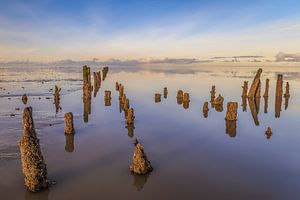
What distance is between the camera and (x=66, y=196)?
10992mm

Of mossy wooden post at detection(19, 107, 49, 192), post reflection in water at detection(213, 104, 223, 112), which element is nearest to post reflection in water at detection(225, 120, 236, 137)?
post reflection in water at detection(213, 104, 223, 112)

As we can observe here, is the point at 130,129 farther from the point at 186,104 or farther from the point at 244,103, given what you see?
the point at 244,103

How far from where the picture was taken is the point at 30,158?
10680 millimetres

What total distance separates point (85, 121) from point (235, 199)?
14.4 m

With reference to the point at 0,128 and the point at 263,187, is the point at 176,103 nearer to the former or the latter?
the point at 0,128

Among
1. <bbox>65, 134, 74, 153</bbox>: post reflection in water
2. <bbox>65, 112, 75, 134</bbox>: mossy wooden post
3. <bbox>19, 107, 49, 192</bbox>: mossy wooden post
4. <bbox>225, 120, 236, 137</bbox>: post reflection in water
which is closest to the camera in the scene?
<bbox>19, 107, 49, 192</bbox>: mossy wooden post

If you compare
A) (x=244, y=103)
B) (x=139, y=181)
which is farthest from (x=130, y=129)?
(x=244, y=103)

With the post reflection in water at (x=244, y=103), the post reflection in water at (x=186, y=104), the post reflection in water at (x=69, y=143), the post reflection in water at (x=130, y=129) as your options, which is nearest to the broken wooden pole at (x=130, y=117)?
the post reflection in water at (x=130, y=129)

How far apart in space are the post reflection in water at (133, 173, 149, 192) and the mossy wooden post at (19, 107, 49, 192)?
3.44 m

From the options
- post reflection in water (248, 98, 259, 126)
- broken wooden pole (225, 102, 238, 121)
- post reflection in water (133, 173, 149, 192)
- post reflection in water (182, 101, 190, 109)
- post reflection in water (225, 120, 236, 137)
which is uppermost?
broken wooden pole (225, 102, 238, 121)

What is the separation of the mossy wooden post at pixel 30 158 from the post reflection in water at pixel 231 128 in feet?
41.3

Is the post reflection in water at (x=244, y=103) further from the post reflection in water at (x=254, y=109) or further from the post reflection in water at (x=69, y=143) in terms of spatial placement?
the post reflection in water at (x=69, y=143)

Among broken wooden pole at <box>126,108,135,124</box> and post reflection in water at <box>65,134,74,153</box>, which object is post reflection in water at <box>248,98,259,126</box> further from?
post reflection in water at <box>65,134,74,153</box>

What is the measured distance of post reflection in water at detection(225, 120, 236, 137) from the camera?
20.3 meters
